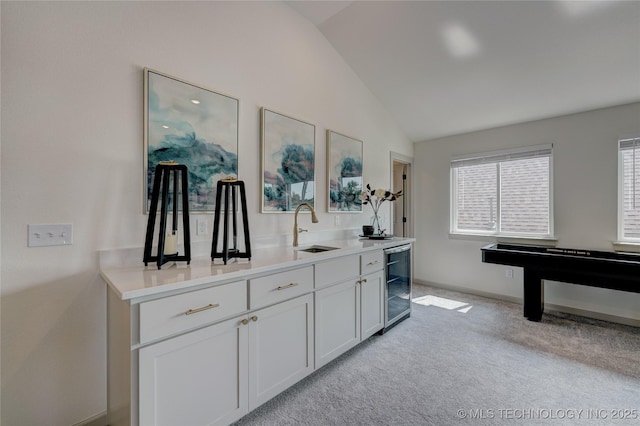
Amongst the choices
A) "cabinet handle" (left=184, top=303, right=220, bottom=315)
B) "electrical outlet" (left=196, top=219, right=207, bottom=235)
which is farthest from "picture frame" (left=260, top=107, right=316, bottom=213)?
"cabinet handle" (left=184, top=303, right=220, bottom=315)

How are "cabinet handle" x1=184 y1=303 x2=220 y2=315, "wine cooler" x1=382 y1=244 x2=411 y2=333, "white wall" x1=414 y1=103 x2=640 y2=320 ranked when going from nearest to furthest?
"cabinet handle" x1=184 y1=303 x2=220 y2=315 < "wine cooler" x1=382 y1=244 x2=411 y2=333 < "white wall" x1=414 y1=103 x2=640 y2=320

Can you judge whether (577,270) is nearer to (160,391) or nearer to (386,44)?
(386,44)

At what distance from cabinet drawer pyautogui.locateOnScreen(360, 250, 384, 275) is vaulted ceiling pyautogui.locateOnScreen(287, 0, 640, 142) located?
2178 mm

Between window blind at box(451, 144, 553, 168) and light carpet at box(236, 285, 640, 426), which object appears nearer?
light carpet at box(236, 285, 640, 426)

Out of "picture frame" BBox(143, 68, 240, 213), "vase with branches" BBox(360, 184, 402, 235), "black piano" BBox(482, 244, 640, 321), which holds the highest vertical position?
"picture frame" BBox(143, 68, 240, 213)

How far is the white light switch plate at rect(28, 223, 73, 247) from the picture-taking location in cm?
144

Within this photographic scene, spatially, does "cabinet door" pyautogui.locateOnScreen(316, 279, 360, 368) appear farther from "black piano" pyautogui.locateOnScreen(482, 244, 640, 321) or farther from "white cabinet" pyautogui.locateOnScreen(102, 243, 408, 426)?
"black piano" pyautogui.locateOnScreen(482, 244, 640, 321)

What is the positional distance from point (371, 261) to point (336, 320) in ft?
2.15

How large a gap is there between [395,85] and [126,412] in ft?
12.7

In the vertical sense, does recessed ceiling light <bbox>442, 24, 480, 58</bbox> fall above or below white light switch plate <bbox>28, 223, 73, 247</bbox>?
above

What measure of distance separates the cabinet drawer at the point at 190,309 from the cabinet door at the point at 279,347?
0.56 feet

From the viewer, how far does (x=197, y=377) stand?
4.60 feet

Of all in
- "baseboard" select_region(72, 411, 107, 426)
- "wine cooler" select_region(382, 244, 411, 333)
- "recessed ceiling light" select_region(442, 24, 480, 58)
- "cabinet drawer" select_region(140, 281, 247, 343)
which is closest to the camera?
"cabinet drawer" select_region(140, 281, 247, 343)

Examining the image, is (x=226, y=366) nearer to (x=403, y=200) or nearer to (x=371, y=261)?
(x=371, y=261)
